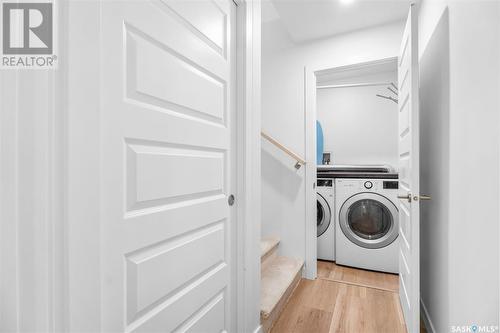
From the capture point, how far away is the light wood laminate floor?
1.77 meters

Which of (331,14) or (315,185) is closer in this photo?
(331,14)

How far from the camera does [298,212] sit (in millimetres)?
2578

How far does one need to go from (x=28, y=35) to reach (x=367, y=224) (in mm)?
2959

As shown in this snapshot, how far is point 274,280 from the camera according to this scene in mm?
2109

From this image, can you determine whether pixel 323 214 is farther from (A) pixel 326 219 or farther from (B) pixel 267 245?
(B) pixel 267 245

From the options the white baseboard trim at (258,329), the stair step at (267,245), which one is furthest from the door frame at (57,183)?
the stair step at (267,245)

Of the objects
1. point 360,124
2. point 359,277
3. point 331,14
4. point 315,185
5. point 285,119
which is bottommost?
point 359,277

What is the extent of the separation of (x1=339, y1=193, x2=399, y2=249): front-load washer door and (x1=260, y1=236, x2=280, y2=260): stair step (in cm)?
82

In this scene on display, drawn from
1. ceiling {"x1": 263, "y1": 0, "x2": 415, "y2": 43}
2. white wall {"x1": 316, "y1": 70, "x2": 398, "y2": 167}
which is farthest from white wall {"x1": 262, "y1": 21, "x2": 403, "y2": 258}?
white wall {"x1": 316, "y1": 70, "x2": 398, "y2": 167}

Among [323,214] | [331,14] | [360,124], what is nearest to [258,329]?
[323,214]

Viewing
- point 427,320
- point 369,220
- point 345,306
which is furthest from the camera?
point 369,220
